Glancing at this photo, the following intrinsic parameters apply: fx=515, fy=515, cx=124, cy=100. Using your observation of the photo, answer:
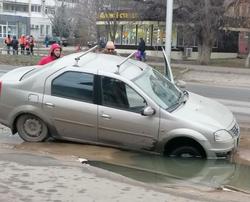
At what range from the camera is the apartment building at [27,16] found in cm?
9200

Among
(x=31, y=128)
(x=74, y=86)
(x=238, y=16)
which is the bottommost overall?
(x=31, y=128)

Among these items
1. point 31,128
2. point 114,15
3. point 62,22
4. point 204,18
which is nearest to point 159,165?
point 31,128

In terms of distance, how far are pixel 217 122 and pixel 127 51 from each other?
118ft

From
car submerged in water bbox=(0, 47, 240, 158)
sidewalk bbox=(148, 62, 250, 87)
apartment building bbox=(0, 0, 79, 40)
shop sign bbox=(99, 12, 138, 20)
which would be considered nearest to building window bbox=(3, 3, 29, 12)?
apartment building bbox=(0, 0, 79, 40)

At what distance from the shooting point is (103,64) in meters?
7.95

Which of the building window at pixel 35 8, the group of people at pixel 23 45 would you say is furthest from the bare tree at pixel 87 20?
the building window at pixel 35 8

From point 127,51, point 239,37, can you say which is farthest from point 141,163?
point 239,37

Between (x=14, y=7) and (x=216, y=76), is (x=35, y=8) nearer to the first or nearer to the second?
(x=14, y=7)

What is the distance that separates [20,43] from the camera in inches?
1513

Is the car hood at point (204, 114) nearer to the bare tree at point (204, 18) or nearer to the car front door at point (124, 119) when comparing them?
the car front door at point (124, 119)

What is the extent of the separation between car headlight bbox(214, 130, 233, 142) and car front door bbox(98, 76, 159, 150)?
83cm

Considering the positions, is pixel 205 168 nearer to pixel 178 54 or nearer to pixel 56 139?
pixel 56 139

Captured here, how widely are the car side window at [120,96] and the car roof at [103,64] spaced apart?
172 mm

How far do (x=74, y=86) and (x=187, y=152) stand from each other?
1986 millimetres
